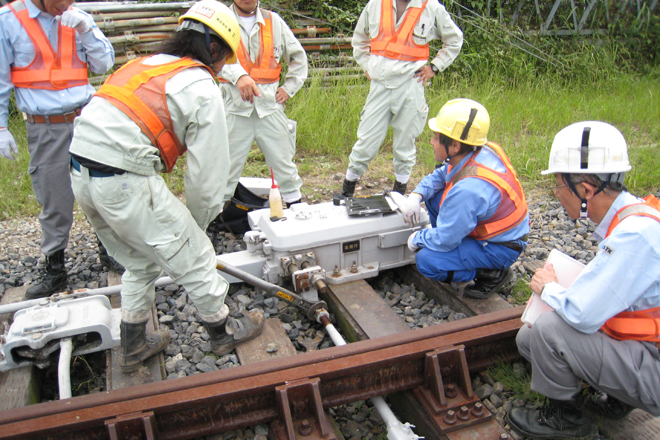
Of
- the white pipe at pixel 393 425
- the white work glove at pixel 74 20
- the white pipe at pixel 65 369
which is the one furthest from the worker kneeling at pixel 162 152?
the white work glove at pixel 74 20

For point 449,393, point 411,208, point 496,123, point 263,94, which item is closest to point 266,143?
point 263,94

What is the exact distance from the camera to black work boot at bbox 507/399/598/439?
7.92ft

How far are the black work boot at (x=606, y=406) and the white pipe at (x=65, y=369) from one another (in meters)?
2.59

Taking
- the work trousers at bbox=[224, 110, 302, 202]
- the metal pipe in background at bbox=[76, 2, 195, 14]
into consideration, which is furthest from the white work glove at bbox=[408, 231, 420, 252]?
the metal pipe in background at bbox=[76, 2, 195, 14]

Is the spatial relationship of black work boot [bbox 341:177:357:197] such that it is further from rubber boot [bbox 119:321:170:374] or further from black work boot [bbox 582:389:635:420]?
black work boot [bbox 582:389:635:420]

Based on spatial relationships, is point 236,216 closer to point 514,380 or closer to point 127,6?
point 514,380

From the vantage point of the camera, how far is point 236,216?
180 inches

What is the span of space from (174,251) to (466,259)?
189 centimetres

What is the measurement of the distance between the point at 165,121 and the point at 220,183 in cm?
42

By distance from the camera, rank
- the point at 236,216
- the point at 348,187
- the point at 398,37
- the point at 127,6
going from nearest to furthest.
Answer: the point at 236,216
the point at 398,37
the point at 348,187
the point at 127,6

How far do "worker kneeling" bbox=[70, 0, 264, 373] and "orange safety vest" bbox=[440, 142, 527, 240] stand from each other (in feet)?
5.11

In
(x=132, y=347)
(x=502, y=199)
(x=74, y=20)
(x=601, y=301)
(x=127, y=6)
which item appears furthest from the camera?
(x=127, y=6)

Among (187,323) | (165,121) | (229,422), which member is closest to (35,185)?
(187,323)

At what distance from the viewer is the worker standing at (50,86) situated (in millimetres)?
3352
